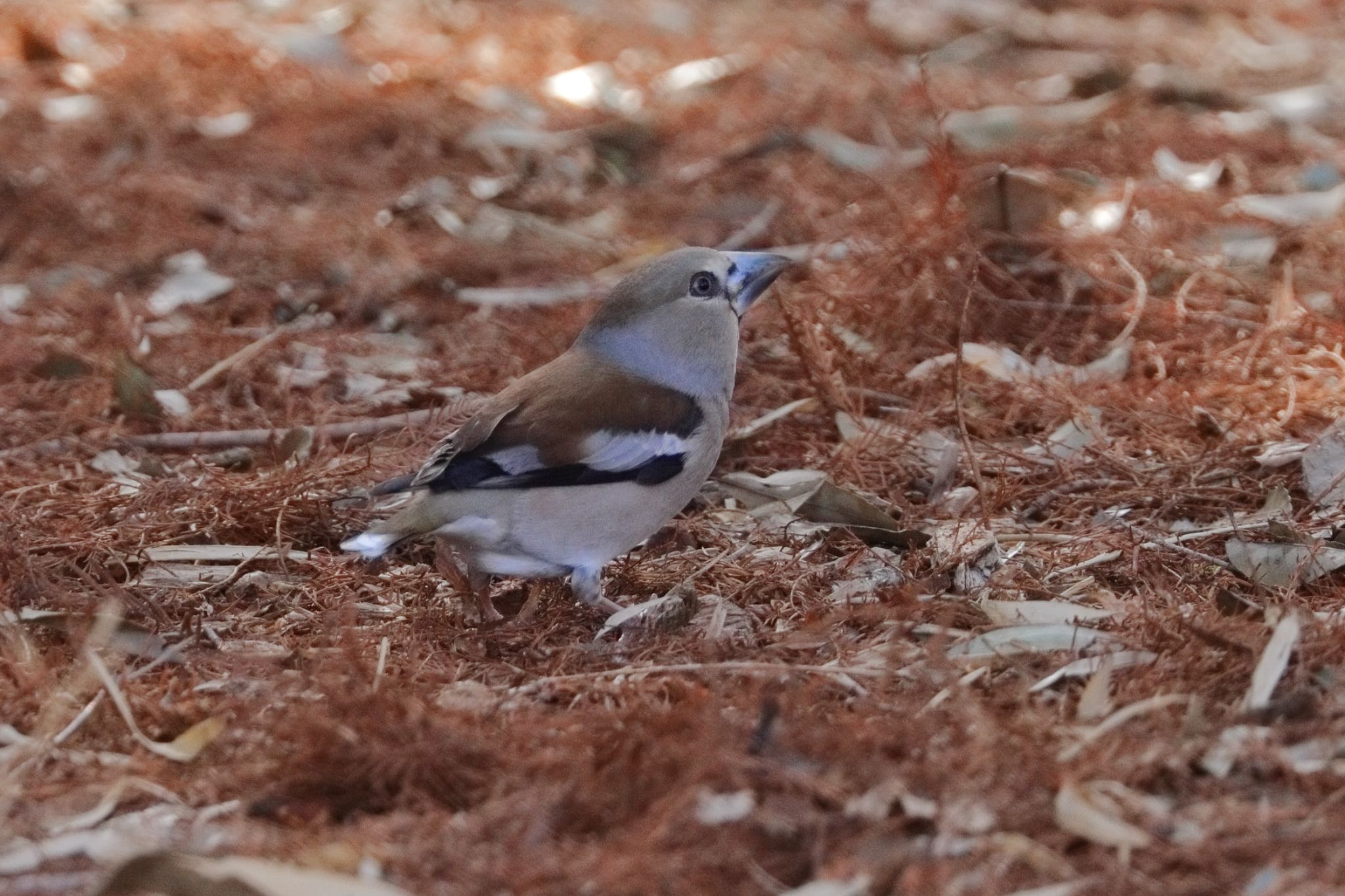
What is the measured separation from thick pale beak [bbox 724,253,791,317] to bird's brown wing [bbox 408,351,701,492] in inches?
18.9

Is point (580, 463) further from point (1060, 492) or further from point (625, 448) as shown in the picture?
point (1060, 492)

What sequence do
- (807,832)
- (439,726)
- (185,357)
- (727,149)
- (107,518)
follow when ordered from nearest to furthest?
1. (807,832)
2. (439,726)
3. (107,518)
4. (185,357)
5. (727,149)

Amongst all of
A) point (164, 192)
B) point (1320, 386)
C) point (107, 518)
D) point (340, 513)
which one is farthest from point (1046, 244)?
point (164, 192)

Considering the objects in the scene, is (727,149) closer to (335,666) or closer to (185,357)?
(185,357)

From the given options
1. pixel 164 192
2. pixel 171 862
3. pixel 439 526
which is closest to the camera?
pixel 171 862

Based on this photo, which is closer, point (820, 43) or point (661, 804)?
point (661, 804)

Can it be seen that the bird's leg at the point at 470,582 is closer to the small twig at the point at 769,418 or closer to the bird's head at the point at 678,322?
the bird's head at the point at 678,322

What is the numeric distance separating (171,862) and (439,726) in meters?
0.58

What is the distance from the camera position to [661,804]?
2.81 metres

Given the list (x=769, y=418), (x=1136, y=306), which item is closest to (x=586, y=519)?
(x=769, y=418)

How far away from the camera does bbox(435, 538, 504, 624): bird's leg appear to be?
4.11m

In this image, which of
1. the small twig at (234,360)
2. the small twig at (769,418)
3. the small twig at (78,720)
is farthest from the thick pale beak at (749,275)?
the small twig at (234,360)

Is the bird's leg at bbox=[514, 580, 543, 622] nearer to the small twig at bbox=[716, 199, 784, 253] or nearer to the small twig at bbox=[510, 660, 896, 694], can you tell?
the small twig at bbox=[510, 660, 896, 694]

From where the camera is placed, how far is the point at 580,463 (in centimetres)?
401
